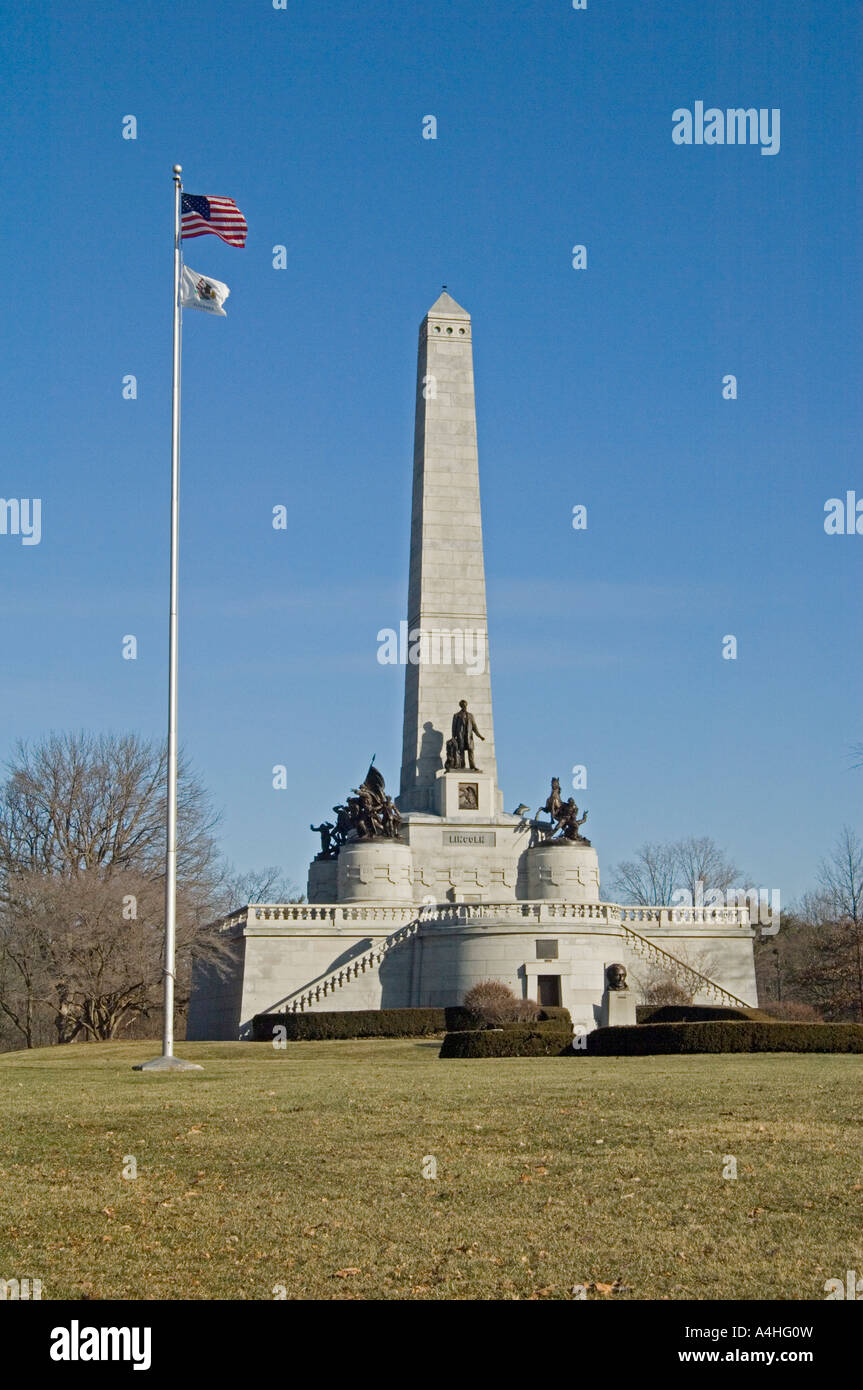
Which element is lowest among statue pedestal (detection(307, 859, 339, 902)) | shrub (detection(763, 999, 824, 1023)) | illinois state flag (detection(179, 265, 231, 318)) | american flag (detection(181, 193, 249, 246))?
→ shrub (detection(763, 999, 824, 1023))

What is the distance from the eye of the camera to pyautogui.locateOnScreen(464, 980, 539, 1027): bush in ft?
138

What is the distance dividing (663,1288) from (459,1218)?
2551 millimetres

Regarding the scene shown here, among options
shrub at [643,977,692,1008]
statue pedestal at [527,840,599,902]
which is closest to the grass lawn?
shrub at [643,977,692,1008]

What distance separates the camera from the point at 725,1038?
1217 inches

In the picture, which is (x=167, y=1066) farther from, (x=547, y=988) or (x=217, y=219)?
(x=547, y=988)

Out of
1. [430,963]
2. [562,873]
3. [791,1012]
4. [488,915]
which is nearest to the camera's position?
[791,1012]

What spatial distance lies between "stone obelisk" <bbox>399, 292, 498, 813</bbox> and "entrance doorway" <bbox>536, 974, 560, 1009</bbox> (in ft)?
35.6

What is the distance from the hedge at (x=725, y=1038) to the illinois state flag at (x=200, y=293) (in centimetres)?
1761

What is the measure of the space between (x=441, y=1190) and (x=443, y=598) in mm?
48333

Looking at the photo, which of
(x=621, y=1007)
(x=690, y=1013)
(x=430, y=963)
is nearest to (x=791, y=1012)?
(x=690, y=1013)

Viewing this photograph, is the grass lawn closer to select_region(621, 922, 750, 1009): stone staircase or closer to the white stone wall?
the white stone wall
